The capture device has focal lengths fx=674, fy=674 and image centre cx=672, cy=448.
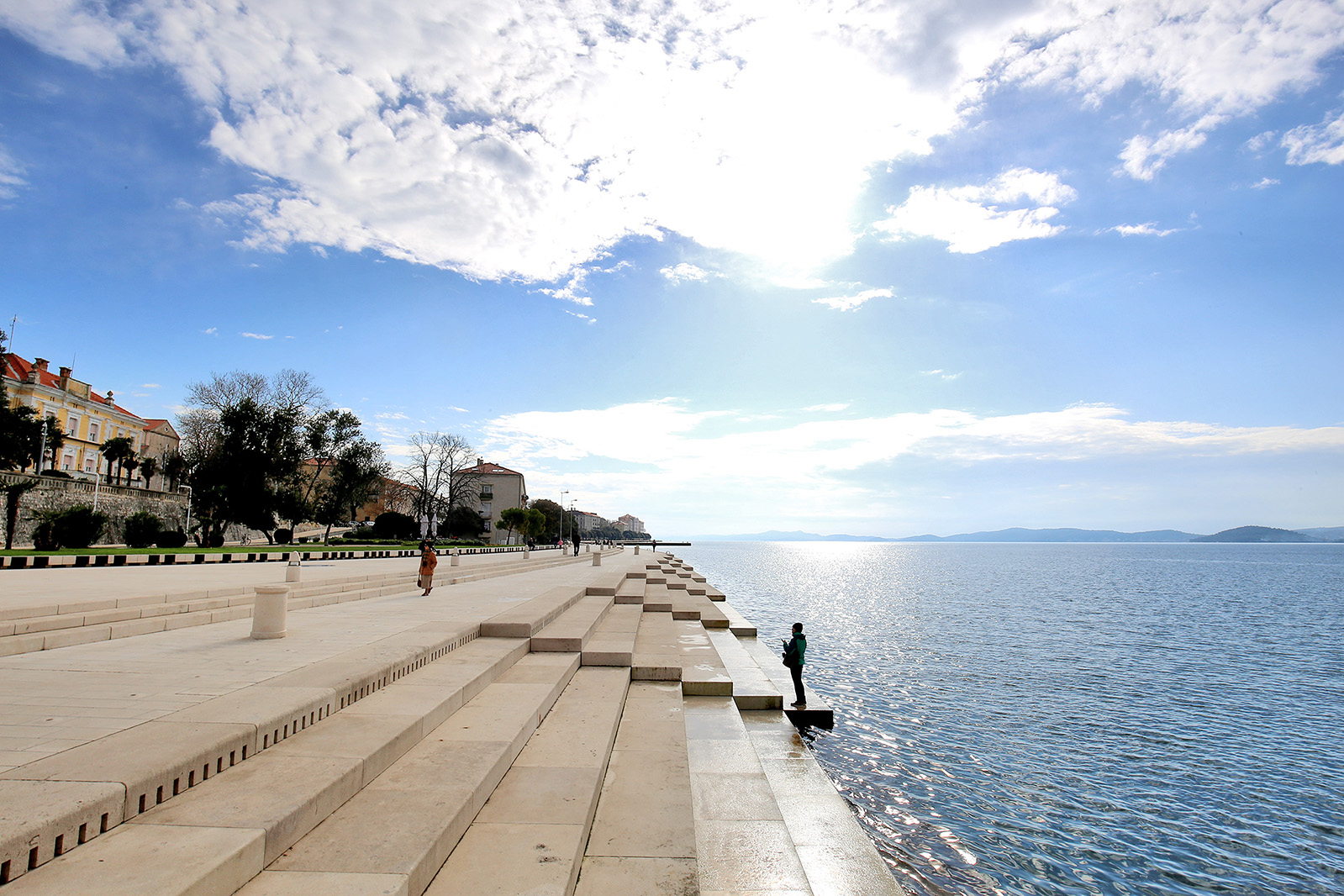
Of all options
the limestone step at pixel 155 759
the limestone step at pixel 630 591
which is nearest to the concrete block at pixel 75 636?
the limestone step at pixel 155 759

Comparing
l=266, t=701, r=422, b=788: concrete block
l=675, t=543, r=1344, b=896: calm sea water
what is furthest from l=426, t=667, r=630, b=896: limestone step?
l=675, t=543, r=1344, b=896: calm sea water

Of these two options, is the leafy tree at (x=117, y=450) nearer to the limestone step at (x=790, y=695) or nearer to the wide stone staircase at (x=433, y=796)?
the limestone step at (x=790, y=695)

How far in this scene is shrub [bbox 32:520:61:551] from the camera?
1041 inches

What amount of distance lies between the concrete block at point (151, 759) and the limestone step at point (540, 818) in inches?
54.9

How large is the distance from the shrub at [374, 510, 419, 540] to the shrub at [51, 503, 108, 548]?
35334 millimetres

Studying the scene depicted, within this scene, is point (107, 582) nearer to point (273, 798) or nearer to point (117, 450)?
point (273, 798)

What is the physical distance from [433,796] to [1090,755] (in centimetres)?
1067

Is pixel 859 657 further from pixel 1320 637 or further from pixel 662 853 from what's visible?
pixel 1320 637

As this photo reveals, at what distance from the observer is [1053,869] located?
6.90 metres

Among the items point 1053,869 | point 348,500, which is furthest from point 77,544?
point 1053,869

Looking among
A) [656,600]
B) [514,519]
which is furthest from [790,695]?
[514,519]

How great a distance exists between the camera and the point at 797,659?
10.4m

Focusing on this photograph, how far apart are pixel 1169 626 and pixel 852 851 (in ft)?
94.2

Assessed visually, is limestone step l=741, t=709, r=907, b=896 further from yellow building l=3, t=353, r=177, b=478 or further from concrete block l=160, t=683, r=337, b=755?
yellow building l=3, t=353, r=177, b=478
